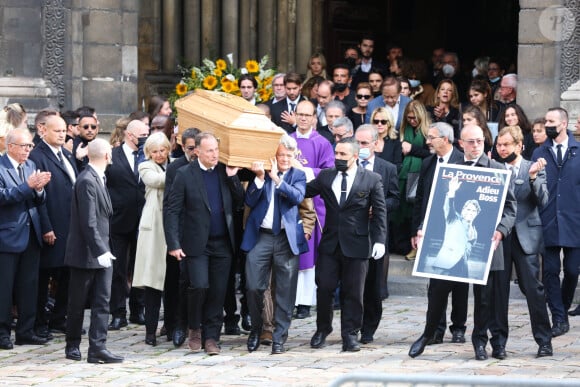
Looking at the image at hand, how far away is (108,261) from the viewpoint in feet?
36.7

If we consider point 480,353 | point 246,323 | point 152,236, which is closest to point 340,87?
point 246,323

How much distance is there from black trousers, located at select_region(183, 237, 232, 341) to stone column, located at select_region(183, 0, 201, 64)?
6412 mm

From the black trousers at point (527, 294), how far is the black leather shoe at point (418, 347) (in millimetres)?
541

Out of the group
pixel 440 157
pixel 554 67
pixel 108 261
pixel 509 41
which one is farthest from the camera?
pixel 509 41

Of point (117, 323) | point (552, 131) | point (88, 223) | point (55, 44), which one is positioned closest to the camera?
point (88, 223)

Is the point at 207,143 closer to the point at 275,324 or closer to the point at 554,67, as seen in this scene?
the point at 275,324

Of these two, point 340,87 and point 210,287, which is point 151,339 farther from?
point 340,87

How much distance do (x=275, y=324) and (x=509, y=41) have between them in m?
10.3

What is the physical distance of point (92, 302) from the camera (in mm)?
11344

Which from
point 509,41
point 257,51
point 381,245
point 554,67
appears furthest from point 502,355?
point 509,41

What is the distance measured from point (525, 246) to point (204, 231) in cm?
255

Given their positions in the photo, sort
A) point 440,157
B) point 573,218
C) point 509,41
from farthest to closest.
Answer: point 509,41 → point 573,218 → point 440,157

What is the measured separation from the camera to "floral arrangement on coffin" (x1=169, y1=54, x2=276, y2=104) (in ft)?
53.6

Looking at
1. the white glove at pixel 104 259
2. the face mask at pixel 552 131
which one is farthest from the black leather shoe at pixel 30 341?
the face mask at pixel 552 131
